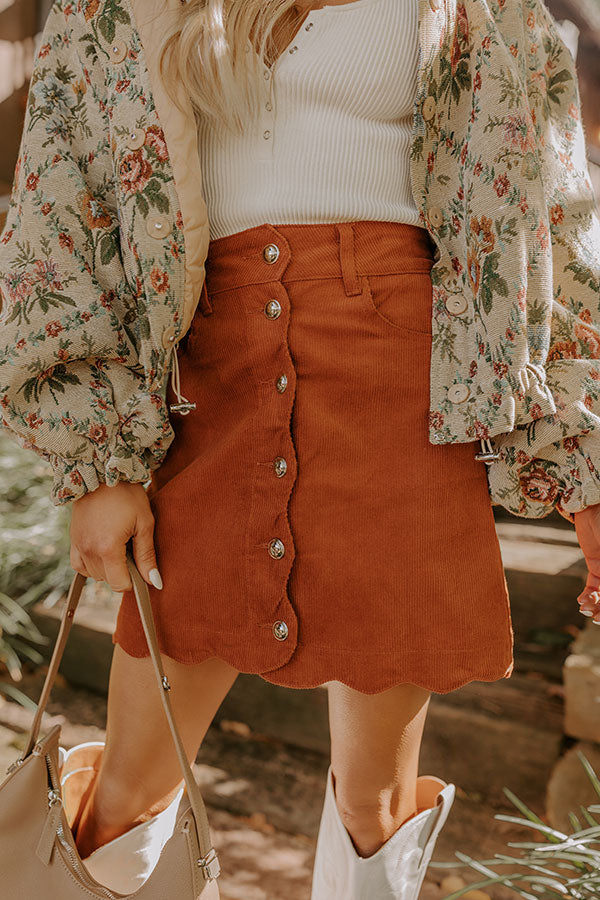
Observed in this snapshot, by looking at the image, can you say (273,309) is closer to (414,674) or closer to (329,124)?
(329,124)

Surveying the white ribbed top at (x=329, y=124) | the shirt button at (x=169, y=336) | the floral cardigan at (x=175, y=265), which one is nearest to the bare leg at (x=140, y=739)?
the floral cardigan at (x=175, y=265)

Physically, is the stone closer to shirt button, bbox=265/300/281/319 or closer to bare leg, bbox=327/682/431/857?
bare leg, bbox=327/682/431/857

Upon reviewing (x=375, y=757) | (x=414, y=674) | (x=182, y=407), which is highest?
(x=182, y=407)

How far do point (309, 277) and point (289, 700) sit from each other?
2029 millimetres

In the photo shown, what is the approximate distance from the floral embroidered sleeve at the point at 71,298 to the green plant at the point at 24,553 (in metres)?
2.31

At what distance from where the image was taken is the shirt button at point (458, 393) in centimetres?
118

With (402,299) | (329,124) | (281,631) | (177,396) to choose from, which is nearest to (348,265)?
(402,299)

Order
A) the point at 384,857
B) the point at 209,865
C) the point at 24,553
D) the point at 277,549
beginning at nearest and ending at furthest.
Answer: the point at 209,865, the point at 277,549, the point at 384,857, the point at 24,553

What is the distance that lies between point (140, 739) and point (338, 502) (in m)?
0.50

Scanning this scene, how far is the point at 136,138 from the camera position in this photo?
116 centimetres

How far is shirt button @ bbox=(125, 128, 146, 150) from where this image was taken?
1.16 metres

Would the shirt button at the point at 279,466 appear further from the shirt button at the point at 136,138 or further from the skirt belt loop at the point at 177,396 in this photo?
the shirt button at the point at 136,138

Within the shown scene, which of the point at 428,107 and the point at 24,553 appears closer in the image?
the point at 428,107

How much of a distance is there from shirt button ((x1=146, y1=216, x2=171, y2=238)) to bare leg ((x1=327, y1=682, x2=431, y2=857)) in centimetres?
77
